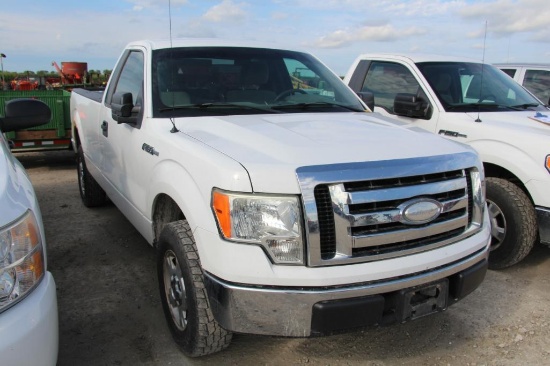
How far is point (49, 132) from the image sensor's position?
8086 mm

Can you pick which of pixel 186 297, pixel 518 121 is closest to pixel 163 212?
pixel 186 297

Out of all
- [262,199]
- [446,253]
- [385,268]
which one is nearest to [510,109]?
[446,253]

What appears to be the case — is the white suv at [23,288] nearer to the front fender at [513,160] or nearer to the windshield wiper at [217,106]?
the windshield wiper at [217,106]

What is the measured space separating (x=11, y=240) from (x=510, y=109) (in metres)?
4.68

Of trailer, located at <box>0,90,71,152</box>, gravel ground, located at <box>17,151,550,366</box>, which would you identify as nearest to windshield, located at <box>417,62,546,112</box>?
gravel ground, located at <box>17,151,550,366</box>

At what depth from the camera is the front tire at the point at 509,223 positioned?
3.97 m

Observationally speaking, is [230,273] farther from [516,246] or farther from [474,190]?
[516,246]

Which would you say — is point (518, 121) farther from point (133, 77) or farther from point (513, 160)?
point (133, 77)

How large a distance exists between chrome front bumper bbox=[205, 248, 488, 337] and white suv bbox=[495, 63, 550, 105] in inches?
240

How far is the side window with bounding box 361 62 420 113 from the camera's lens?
5.30m

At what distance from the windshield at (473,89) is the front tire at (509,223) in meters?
1.05

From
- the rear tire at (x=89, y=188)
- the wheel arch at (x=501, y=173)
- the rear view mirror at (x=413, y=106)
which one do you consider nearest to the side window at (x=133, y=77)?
the rear tire at (x=89, y=188)

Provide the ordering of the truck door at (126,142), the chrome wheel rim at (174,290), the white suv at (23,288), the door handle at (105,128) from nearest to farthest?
the white suv at (23,288) < the chrome wheel rim at (174,290) < the truck door at (126,142) < the door handle at (105,128)

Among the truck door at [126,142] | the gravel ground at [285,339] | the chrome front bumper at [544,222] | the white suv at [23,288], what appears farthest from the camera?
the chrome front bumper at [544,222]
